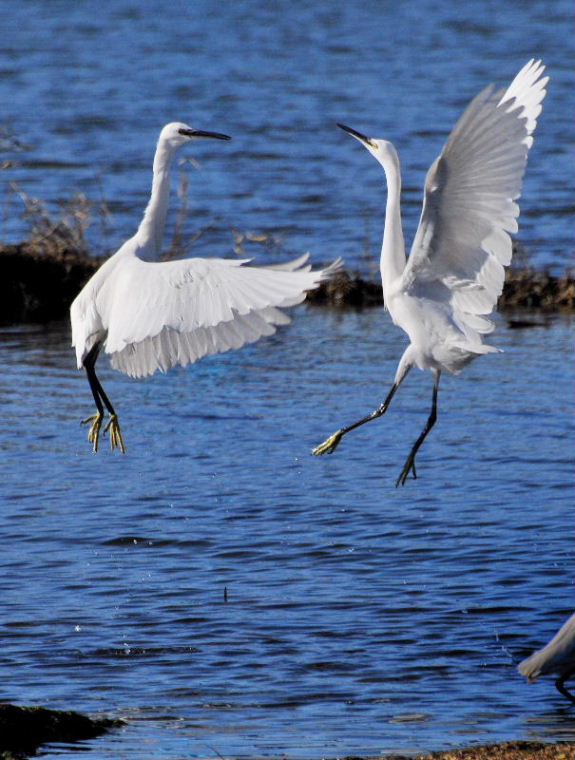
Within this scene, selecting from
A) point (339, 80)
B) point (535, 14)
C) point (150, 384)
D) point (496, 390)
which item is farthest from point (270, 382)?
point (535, 14)

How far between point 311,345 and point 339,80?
1961 centimetres

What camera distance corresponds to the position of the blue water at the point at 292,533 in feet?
20.2

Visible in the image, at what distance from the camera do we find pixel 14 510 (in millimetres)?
8703

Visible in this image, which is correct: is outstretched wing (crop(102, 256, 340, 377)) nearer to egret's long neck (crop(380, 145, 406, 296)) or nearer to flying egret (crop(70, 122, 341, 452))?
flying egret (crop(70, 122, 341, 452))

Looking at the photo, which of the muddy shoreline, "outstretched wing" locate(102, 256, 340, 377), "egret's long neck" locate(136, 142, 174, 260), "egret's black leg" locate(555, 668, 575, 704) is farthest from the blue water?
"egret's long neck" locate(136, 142, 174, 260)

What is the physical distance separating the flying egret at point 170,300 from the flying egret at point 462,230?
2.35 ft

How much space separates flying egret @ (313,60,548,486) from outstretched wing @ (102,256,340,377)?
95 centimetres

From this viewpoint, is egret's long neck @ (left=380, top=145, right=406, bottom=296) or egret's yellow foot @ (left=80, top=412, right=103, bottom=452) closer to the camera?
egret's long neck @ (left=380, top=145, right=406, bottom=296)

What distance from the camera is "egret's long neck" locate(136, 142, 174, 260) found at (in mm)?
7793

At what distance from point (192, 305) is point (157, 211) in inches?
60.9

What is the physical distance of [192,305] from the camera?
21.0 feet

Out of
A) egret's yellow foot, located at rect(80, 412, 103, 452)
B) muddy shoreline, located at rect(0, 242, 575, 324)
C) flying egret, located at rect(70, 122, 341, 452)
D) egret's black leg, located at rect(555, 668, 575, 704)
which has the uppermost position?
flying egret, located at rect(70, 122, 341, 452)

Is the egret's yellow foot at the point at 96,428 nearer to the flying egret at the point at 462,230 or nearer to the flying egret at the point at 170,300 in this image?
the flying egret at the point at 170,300

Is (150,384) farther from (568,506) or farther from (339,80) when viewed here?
(339,80)
